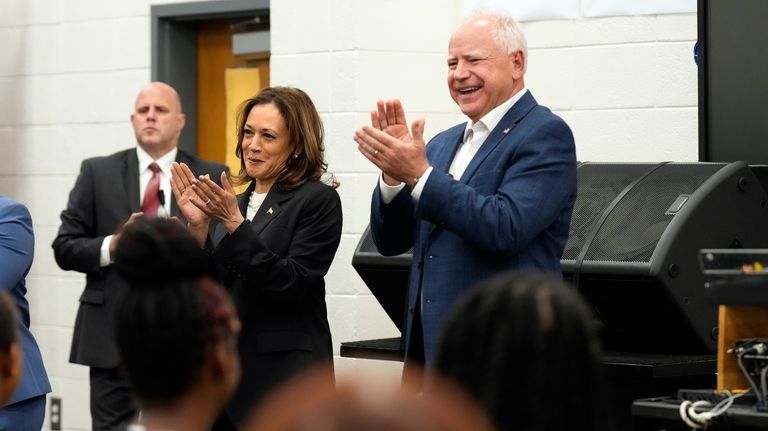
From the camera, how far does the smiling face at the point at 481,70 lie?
331cm

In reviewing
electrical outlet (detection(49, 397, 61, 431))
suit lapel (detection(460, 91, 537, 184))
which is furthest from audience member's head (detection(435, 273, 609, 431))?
electrical outlet (detection(49, 397, 61, 431))

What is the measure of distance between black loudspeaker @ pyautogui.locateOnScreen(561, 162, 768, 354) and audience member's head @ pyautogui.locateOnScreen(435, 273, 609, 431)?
7.04 ft

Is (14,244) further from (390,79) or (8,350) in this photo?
(390,79)

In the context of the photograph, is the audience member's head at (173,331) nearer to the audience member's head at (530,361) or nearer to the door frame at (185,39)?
the audience member's head at (530,361)

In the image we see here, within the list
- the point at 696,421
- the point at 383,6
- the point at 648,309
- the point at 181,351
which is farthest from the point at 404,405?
the point at 383,6

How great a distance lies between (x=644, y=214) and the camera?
3750 mm

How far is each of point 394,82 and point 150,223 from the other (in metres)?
3.20

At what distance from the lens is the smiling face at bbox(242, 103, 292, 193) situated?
3.80 meters

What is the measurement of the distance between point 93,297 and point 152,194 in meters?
0.43

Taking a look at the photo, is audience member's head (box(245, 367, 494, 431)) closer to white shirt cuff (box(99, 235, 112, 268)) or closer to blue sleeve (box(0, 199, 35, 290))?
blue sleeve (box(0, 199, 35, 290))

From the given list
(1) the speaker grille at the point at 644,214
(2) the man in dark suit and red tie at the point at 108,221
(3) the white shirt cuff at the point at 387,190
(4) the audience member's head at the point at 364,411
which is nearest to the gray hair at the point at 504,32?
(3) the white shirt cuff at the point at 387,190

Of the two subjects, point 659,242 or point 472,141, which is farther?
point 659,242

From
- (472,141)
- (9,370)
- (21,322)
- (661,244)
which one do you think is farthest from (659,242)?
(9,370)

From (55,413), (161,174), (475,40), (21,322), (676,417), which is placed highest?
(475,40)
